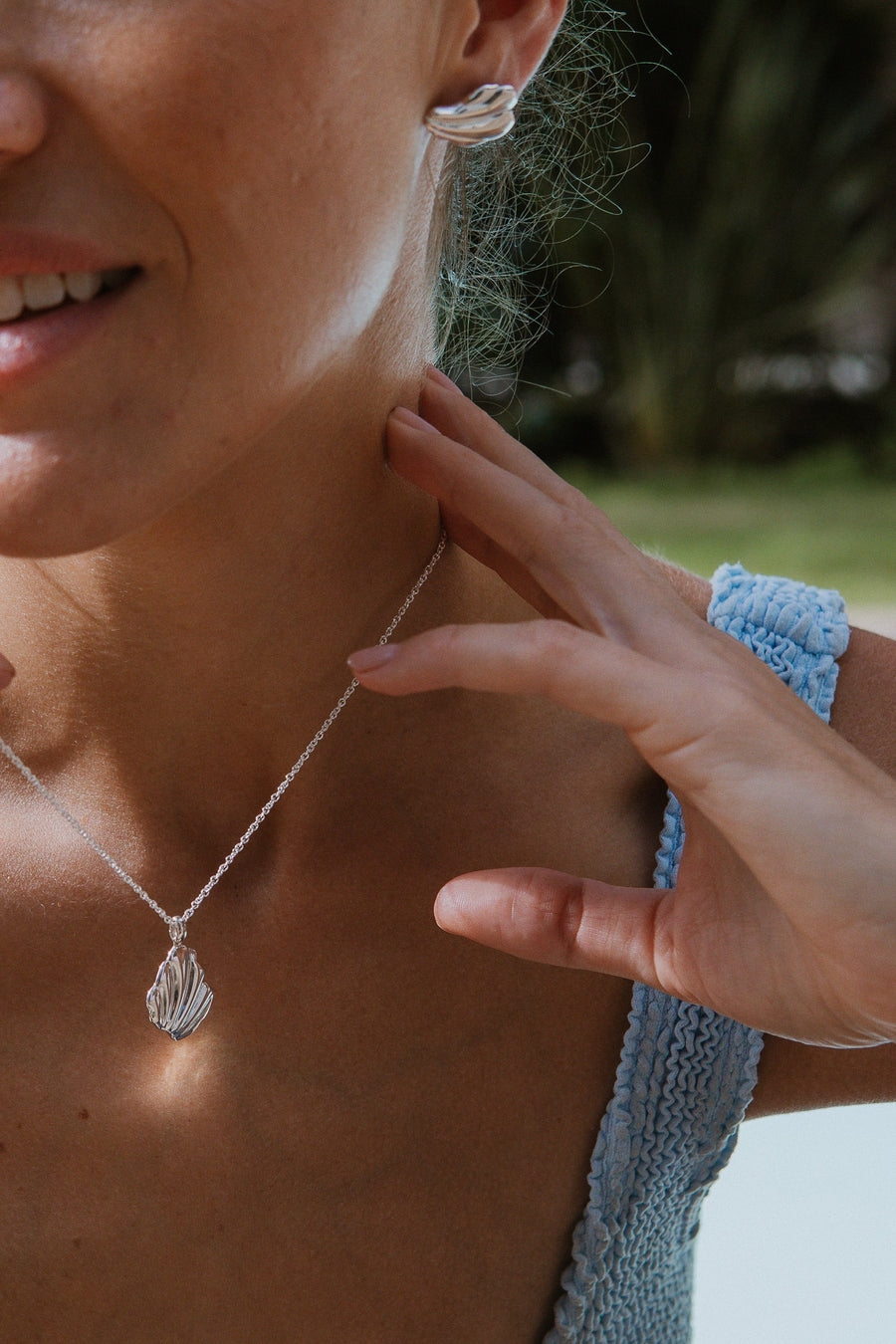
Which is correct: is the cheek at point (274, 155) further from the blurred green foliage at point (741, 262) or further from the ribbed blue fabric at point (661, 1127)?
the blurred green foliage at point (741, 262)

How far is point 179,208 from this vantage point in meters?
1.01

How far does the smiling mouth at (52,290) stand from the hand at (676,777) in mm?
317

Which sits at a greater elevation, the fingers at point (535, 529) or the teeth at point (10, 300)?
the teeth at point (10, 300)

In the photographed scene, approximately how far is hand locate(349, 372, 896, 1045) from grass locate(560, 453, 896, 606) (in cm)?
465

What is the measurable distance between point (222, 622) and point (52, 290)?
0.42 metres

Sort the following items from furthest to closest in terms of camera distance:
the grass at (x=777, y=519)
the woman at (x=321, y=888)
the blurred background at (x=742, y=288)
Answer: the blurred background at (x=742, y=288) → the grass at (x=777, y=519) → the woman at (x=321, y=888)

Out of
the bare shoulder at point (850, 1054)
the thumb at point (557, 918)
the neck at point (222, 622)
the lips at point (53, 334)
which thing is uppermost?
the lips at point (53, 334)

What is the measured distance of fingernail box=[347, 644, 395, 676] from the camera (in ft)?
3.69

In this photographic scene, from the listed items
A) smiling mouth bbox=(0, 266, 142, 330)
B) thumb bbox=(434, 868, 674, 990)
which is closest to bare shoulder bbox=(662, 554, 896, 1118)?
thumb bbox=(434, 868, 674, 990)

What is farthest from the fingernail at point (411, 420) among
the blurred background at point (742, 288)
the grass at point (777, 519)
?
the blurred background at point (742, 288)

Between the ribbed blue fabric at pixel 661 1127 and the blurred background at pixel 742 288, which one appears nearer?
the ribbed blue fabric at pixel 661 1127

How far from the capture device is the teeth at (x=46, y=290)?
1020 millimetres

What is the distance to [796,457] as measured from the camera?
9.19m

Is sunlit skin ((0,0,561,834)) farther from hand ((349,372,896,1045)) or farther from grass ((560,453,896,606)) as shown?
grass ((560,453,896,606))
